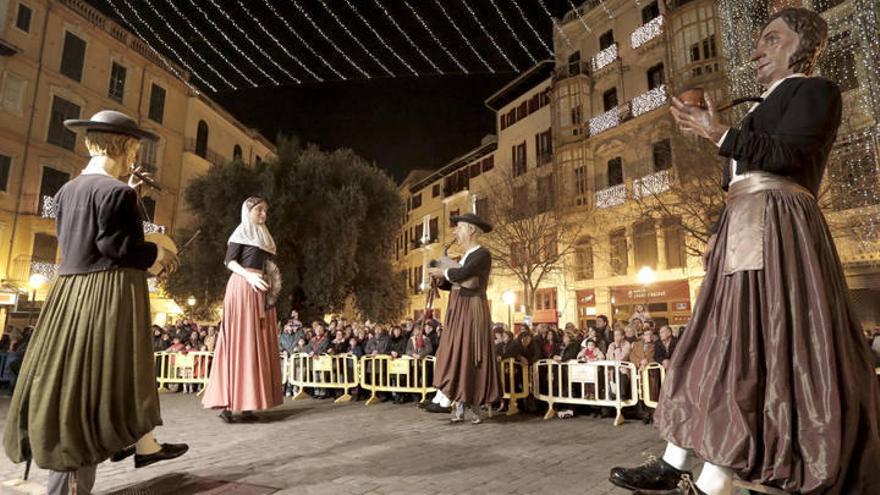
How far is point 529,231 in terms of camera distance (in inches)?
921

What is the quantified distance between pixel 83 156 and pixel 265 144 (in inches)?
599

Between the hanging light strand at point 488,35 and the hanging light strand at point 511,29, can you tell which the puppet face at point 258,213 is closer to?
the hanging light strand at point 488,35

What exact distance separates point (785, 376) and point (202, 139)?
112 ft

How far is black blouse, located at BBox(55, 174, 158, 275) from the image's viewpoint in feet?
9.20

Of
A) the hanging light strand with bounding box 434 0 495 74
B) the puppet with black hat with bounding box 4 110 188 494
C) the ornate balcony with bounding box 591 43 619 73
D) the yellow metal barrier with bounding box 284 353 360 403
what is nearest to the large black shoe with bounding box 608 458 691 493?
the puppet with black hat with bounding box 4 110 188 494

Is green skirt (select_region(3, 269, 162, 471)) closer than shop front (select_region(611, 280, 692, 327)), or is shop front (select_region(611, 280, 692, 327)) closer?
green skirt (select_region(3, 269, 162, 471))

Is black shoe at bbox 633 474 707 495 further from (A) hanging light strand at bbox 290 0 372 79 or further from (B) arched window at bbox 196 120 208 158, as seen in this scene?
(B) arched window at bbox 196 120 208 158

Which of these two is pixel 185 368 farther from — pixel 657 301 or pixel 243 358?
pixel 657 301

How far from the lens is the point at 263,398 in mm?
5637

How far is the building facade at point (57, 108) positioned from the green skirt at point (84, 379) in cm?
2106

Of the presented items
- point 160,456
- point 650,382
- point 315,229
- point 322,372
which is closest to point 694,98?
point 160,456

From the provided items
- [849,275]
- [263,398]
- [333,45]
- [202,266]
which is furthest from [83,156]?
[849,275]

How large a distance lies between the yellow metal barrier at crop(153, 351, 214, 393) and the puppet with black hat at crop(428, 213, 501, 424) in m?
6.70

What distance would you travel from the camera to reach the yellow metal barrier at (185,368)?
10.7 metres
